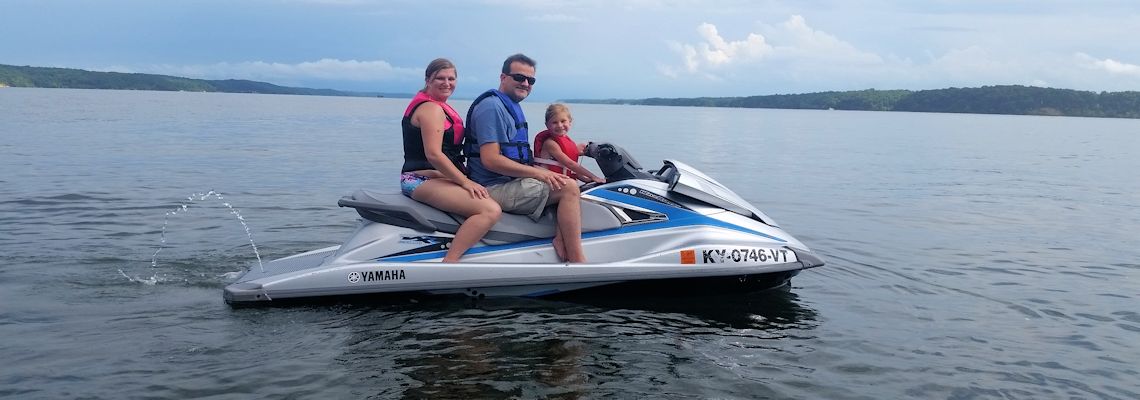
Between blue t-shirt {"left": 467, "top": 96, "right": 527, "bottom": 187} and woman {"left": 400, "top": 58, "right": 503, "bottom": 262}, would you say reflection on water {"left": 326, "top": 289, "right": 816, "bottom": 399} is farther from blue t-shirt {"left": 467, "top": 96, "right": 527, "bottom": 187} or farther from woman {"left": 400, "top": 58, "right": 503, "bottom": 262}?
blue t-shirt {"left": 467, "top": 96, "right": 527, "bottom": 187}

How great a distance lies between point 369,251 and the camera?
7.16m

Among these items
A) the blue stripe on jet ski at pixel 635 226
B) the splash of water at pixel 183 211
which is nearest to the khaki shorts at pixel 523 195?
the blue stripe on jet ski at pixel 635 226

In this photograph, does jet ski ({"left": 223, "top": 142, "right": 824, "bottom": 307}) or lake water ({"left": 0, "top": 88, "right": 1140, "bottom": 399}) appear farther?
jet ski ({"left": 223, "top": 142, "right": 824, "bottom": 307})

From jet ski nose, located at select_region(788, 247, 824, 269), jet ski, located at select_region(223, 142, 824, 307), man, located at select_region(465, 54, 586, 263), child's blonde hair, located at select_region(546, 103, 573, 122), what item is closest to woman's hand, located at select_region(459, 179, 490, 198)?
man, located at select_region(465, 54, 586, 263)

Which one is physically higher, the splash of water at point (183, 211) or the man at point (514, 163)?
the man at point (514, 163)

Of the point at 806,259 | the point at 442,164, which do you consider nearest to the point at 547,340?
the point at 442,164

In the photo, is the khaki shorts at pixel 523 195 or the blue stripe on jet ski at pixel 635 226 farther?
the blue stripe on jet ski at pixel 635 226

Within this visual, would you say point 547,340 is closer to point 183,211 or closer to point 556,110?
point 556,110

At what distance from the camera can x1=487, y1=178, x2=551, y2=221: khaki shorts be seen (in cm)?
696

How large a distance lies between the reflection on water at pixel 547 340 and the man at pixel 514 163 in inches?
24.7

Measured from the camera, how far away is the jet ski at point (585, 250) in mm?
7008

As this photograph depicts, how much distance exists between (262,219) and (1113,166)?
27623 millimetres

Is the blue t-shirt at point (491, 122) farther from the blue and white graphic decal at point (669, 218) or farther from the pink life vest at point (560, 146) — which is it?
the blue and white graphic decal at point (669, 218)

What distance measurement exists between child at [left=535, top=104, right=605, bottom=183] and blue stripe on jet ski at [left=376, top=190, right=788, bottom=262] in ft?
1.05
